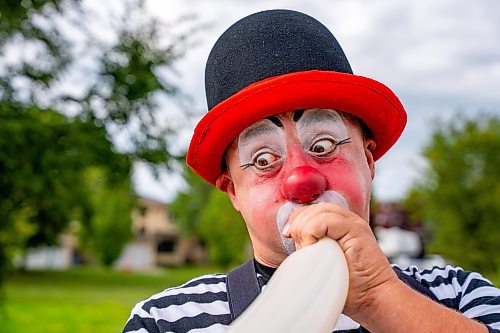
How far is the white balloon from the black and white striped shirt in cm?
40

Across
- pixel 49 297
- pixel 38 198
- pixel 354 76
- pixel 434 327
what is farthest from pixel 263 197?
pixel 49 297

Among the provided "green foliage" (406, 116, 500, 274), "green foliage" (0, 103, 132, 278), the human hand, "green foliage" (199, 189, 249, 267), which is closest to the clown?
the human hand

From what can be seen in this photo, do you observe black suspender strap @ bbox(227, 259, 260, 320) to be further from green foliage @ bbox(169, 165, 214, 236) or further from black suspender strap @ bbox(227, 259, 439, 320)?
green foliage @ bbox(169, 165, 214, 236)

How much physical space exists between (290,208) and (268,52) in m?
0.34

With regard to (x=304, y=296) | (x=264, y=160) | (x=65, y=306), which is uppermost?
(x=65, y=306)

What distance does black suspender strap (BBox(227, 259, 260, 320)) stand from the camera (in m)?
1.48

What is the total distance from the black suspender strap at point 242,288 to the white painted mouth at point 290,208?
0.20 m

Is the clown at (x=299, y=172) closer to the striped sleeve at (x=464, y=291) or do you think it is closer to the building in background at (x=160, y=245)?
the striped sleeve at (x=464, y=291)

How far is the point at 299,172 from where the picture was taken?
127cm

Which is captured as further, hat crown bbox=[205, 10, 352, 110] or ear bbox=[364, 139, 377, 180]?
ear bbox=[364, 139, 377, 180]

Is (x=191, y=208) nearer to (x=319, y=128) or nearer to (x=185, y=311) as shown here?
(x=185, y=311)

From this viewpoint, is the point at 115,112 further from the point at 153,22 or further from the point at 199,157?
the point at 199,157

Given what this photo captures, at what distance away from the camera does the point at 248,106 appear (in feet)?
4.41

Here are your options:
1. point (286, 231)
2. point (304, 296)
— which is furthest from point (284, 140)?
point (304, 296)
